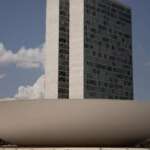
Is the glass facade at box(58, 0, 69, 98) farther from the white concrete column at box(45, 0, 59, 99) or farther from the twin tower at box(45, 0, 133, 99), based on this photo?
the white concrete column at box(45, 0, 59, 99)

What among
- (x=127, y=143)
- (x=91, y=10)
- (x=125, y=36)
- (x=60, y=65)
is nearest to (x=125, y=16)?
(x=125, y=36)

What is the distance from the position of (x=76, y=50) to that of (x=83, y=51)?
0.90 m

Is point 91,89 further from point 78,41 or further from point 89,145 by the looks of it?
point 89,145

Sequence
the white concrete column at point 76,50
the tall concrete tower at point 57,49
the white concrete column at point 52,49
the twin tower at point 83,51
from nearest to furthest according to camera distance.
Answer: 1. the white concrete column at point 76,50
2. the twin tower at point 83,51
3. the tall concrete tower at point 57,49
4. the white concrete column at point 52,49

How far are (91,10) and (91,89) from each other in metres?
8.77

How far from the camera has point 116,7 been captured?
4912cm

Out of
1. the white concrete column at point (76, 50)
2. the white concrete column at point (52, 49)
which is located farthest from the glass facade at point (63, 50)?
the white concrete column at point (76, 50)

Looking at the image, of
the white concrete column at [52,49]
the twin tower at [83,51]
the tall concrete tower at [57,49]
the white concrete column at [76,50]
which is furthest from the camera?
the white concrete column at [52,49]

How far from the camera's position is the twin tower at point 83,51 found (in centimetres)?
4350

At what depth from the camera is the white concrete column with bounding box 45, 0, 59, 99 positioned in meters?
44.2

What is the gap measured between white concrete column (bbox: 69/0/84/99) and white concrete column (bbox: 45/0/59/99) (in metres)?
1.65

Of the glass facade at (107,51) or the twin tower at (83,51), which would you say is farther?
the glass facade at (107,51)

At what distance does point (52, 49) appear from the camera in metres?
45.4

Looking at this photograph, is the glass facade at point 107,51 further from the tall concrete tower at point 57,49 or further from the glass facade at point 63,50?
the tall concrete tower at point 57,49
